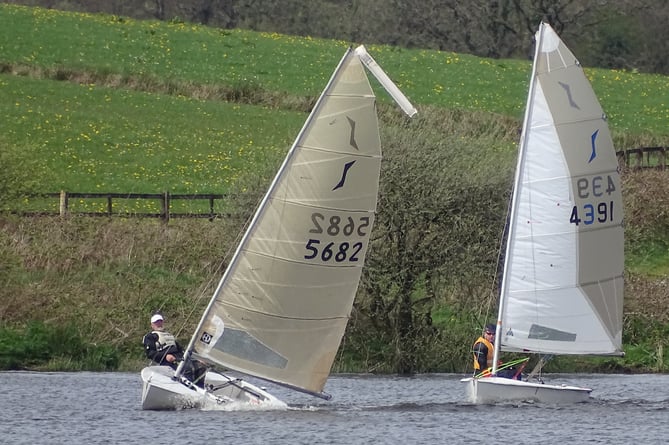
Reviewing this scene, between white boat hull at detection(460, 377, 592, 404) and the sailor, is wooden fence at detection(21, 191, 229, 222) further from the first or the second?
white boat hull at detection(460, 377, 592, 404)

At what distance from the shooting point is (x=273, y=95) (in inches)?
2346

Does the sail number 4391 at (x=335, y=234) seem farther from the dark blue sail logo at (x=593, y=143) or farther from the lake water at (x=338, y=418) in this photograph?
the dark blue sail logo at (x=593, y=143)

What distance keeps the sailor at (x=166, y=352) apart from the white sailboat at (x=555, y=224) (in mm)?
4678

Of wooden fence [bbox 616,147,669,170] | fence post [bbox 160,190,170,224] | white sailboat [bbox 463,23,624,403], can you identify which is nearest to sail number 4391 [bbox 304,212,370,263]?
white sailboat [bbox 463,23,624,403]

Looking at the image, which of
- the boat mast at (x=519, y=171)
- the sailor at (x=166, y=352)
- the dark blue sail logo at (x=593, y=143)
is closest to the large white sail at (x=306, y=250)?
the sailor at (x=166, y=352)

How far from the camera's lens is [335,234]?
22875 millimetres

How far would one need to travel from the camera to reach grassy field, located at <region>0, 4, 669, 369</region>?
112 feet

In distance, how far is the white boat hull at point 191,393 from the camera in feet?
78.0

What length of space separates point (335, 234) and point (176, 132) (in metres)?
32.3

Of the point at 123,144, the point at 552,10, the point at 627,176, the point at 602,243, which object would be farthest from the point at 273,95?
the point at 602,243

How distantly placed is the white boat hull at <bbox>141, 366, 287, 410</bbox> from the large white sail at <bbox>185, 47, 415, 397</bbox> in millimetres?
1023

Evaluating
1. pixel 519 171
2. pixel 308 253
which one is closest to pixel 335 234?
pixel 308 253

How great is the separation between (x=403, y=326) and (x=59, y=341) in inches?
297

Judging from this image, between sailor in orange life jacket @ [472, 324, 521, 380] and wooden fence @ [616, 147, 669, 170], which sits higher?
wooden fence @ [616, 147, 669, 170]
